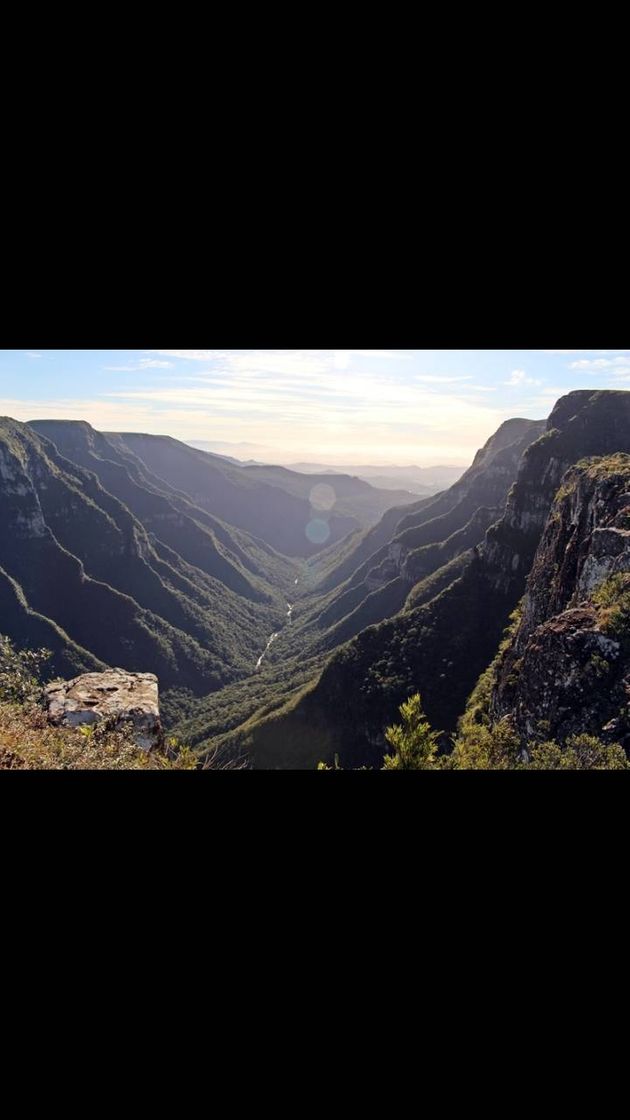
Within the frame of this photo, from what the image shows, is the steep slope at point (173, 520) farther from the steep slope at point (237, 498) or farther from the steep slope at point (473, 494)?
the steep slope at point (473, 494)

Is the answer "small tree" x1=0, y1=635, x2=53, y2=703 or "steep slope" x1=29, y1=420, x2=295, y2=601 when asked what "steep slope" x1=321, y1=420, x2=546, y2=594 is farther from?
"small tree" x1=0, y1=635, x2=53, y2=703

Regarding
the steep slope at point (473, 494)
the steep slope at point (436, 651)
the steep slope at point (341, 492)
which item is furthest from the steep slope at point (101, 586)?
the steep slope at point (341, 492)

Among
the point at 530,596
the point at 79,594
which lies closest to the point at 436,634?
the point at 530,596

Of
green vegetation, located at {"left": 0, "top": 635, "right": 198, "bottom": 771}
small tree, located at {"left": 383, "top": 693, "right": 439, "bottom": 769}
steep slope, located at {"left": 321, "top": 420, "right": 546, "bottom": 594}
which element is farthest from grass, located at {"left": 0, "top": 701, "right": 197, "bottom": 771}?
steep slope, located at {"left": 321, "top": 420, "right": 546, "bottom": 594}

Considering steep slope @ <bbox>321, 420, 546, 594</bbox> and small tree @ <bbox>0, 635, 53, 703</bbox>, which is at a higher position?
steep slope @ <bbox>321, 420, 546, 594</bbox>
